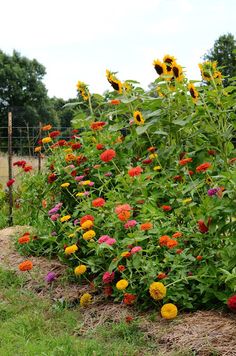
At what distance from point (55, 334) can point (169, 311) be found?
691mm

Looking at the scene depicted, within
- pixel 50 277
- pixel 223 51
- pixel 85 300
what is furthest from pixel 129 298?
pixel 223 51

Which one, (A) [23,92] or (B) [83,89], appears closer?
(B) [83,89]

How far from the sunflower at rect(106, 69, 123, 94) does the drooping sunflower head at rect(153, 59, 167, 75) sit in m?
0.37

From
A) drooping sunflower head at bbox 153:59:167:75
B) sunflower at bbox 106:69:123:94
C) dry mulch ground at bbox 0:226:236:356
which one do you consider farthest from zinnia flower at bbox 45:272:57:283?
drooping sunflower head at bbox 153:59:167:75

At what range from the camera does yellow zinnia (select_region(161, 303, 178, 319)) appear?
9.61ft

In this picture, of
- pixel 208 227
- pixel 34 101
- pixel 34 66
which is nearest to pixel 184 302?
pixel 208 227

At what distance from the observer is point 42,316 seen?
11.1ft

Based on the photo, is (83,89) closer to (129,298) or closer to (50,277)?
(50,277)

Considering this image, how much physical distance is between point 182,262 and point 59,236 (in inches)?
58.0

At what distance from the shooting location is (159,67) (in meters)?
3.95

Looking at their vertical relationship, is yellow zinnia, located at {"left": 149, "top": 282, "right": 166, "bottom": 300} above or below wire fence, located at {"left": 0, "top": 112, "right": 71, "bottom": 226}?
below

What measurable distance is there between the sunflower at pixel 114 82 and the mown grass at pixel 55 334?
168 cm

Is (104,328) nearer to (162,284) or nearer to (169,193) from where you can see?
(162,284)

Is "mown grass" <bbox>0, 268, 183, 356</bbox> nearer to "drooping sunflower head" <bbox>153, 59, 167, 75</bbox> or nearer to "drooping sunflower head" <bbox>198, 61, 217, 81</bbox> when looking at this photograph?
"drooping sunflower head" <bbox>153, 59, 167, 75</bbox>
